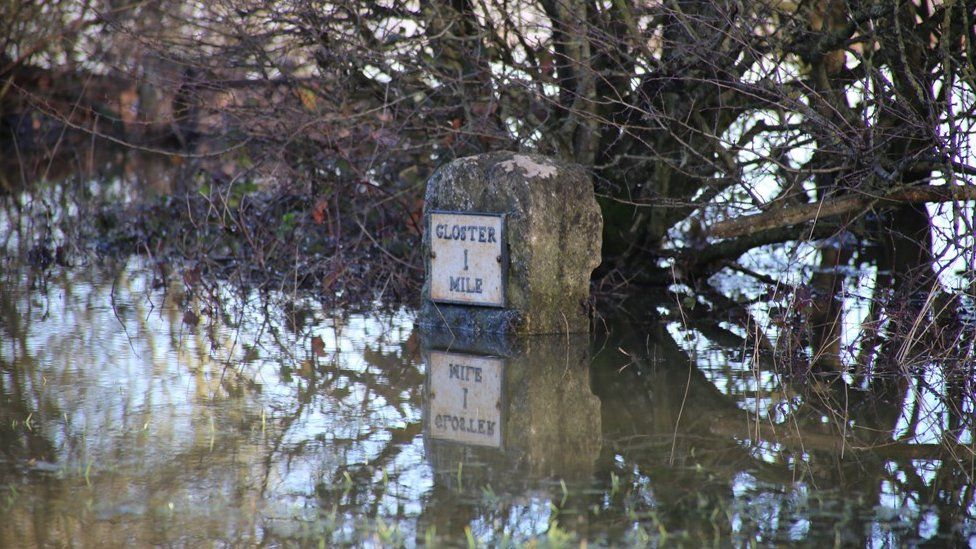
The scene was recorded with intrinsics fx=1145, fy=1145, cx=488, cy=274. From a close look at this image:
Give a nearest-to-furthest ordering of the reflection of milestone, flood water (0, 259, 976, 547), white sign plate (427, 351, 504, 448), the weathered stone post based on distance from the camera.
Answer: flood water (0, 259, 976, 547), the reflection of milestone, white sign plate (427, 351, 504, 448), the weathered stone post

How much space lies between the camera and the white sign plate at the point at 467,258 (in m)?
7.20

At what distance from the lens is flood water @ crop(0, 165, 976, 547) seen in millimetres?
3762

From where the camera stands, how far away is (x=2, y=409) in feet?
16.9

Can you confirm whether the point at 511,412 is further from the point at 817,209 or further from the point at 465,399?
the point at 817,209

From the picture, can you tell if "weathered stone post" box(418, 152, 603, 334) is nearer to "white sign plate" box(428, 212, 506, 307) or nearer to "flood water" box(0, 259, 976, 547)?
"white sign plate" box(428, 212, 506, 307)

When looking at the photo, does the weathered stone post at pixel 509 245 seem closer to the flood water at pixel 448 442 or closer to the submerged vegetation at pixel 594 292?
the flood water at pixel 448 442

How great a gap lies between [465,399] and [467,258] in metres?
1.86

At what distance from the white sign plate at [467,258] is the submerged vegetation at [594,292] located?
0.46 meters

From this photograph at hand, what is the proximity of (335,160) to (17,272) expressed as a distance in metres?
2.79

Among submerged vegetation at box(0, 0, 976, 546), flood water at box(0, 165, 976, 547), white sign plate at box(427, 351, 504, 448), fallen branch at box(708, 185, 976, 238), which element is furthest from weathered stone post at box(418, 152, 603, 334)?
fallen branch at box(708, 185, 976, 238)

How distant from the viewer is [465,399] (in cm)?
559

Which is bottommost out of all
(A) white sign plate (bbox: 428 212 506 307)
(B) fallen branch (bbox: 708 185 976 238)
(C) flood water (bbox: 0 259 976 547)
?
(C) flood water (bbox: 0 259 976 547)

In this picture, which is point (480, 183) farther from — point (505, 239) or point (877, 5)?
point (877, 5)

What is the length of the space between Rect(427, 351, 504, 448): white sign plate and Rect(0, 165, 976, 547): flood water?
0.02 metres
